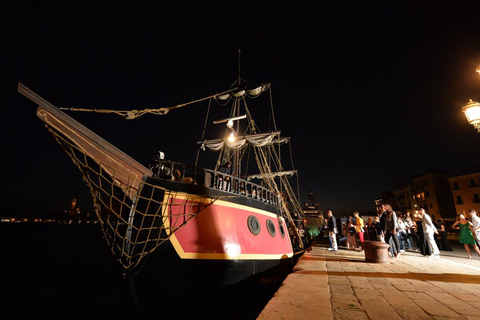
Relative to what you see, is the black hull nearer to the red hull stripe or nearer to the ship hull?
the ship hull

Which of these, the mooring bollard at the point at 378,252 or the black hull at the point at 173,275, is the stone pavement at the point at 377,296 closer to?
the mooring bollard at the point at 378,252

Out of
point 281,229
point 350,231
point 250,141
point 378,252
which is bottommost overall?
point 378,252

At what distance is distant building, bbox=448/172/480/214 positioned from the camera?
3359cm

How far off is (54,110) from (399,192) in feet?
209

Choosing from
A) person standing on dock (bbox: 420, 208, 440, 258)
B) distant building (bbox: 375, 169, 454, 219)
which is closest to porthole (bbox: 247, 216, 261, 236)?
person standing on dock (bbox: 420, 208, 440, 258)

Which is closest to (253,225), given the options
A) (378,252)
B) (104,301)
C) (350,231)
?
(378,252)

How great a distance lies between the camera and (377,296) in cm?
323

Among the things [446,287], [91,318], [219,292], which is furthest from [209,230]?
[91,318]

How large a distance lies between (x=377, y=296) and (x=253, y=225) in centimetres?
378

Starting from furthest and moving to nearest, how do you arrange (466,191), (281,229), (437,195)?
1. (437,195)
2. (466,191)
3. (281,229)

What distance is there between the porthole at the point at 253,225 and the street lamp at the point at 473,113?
230 inches

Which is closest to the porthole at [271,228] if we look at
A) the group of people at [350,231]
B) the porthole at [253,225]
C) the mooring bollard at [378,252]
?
the porthole at [253,225]

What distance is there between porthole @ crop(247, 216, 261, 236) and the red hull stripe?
97 millimetres

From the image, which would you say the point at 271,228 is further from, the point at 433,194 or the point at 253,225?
the point at 433,194
